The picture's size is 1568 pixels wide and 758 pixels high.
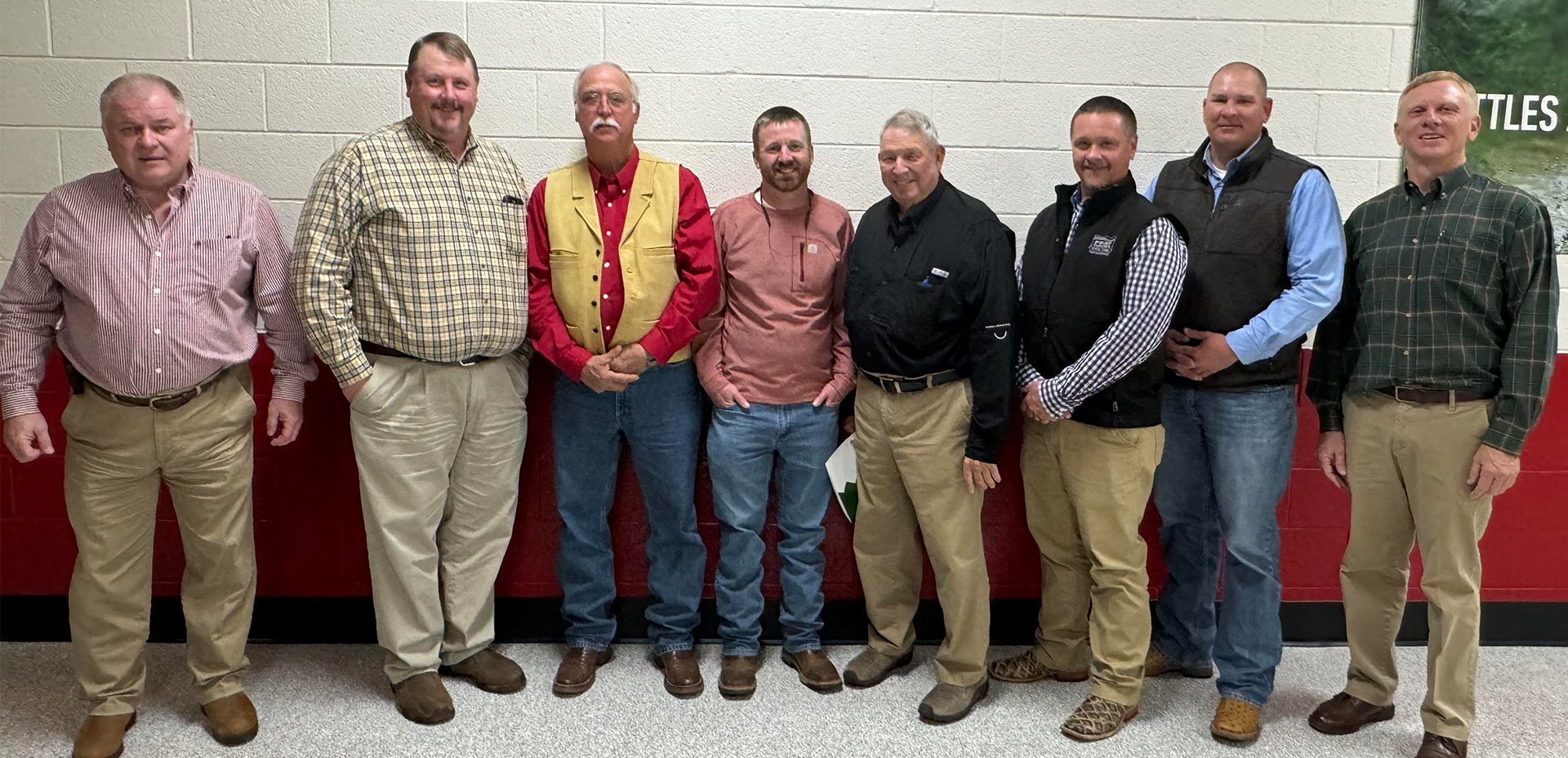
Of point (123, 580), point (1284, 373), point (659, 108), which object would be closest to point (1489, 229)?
point (1284, 373)

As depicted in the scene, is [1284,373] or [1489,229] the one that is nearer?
[1489,229]

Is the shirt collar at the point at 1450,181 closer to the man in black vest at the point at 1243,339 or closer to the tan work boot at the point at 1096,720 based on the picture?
the man in black vest at the point at 1243,339

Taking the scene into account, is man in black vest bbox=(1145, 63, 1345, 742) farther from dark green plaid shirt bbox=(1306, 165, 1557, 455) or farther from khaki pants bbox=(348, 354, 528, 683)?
khaki pants bbox=(348, 354, 528, 683)

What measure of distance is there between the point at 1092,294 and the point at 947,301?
1.19 feet

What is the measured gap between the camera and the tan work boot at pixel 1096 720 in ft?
8.87

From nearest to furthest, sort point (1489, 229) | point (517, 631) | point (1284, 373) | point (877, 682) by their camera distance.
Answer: point (1489, 229) < point (1284, 373) < point (877, 682) < point (517, 631)

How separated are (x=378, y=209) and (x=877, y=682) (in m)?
1.92

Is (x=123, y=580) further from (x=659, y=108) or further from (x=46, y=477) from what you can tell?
(x=659, y=108)

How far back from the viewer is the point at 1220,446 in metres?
2.71

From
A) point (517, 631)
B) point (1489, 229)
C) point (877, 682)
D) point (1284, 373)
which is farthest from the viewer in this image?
point (517, 631)

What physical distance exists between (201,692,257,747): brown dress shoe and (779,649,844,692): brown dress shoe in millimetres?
1486

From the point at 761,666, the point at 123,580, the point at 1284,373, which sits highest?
the point at 1284,373

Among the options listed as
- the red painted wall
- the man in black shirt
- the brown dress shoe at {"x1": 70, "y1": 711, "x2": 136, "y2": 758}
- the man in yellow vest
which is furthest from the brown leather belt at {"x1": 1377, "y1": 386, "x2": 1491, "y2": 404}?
the brown dress shoe at {"x1": 70, "y1": 711, "x2": 136, "y2": 758}

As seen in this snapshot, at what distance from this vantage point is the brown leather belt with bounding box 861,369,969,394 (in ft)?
8.86
